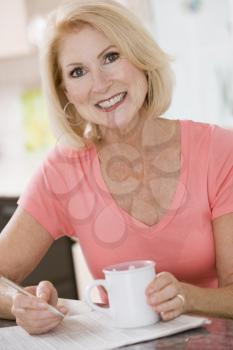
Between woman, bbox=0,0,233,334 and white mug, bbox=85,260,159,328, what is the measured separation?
1.09ft

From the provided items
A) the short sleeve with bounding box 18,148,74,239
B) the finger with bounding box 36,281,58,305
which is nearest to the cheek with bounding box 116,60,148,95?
the short sleeve with bounding box 18,148,74,239

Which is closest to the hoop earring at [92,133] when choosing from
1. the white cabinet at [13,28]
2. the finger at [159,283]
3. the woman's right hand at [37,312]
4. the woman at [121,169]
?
the woman at [121,169]

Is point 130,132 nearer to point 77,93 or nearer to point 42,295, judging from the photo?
point 77,93

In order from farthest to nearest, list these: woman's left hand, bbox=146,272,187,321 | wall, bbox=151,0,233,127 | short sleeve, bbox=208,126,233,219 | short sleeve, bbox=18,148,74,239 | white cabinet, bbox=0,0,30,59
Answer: white cabinet, bbox=0,0,30,59 < wall, bbox=151,0,233,127 < short sleeve, bbox=18,148,74,239 < short sleeve, bbox=208,126,233,219 < woman's left hand, bbox=146,272,187,321

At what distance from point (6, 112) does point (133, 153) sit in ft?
8.44

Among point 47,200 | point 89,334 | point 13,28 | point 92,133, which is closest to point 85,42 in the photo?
point 92,133

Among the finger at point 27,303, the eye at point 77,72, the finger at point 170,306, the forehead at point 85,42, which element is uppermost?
the forehead at point 85,42

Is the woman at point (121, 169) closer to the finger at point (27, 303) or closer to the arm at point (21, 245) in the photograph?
the arm at point (21, 245)

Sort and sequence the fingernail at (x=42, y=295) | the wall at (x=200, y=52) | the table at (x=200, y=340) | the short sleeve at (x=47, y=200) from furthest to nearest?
the wall at (x=200, y=52) < the short sleeve at (x=47, y=200) < the fingernail at (x=42, y=295) < the table at (x=200, y=340)

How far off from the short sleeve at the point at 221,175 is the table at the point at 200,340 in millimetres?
401

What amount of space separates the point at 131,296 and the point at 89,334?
94 millimetres

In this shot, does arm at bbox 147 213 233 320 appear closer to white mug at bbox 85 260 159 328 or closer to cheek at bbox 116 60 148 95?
white mug at bbox 85 260 159 328

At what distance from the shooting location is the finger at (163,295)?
110cm

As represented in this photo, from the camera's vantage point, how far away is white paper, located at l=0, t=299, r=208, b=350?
3.50 feet
